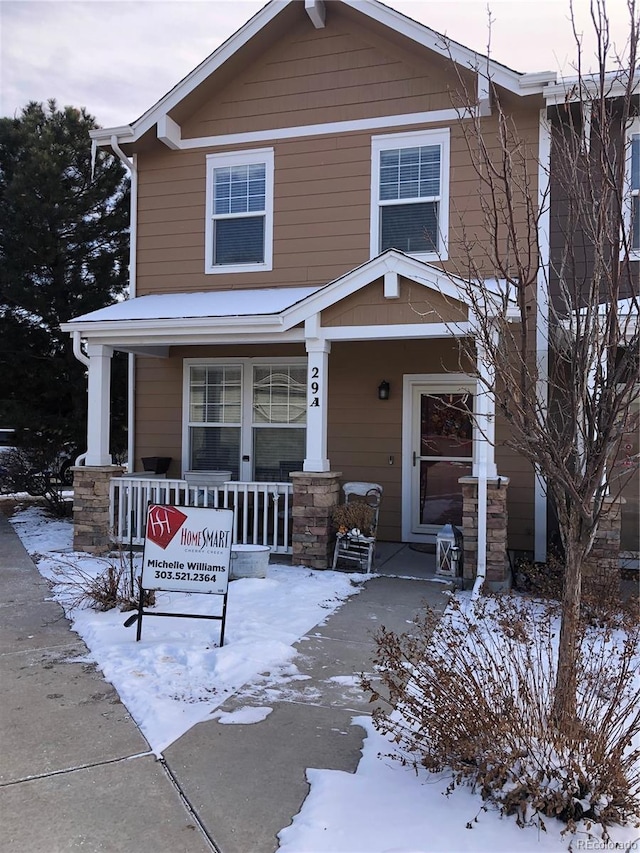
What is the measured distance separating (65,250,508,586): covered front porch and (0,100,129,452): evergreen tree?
2.71m

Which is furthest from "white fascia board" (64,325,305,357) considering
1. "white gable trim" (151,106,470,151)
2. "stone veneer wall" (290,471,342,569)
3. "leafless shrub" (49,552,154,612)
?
"white gable trim" (151,106,470,151)

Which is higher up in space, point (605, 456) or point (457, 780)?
point (605, 456)

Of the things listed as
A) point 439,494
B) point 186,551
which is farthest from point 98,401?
point 439,494

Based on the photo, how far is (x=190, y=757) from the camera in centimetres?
332

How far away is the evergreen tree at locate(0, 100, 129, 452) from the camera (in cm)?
1156

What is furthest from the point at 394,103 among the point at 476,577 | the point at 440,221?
the point at 476,577

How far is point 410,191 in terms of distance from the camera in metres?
8.47

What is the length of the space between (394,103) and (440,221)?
1669mm

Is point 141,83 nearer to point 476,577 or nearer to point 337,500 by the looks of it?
point 337,500

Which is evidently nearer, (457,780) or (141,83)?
(457,780)

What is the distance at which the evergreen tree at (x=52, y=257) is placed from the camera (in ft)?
37.9

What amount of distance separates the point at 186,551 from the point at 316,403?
295 cm

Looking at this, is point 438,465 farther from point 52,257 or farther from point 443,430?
point 52,257

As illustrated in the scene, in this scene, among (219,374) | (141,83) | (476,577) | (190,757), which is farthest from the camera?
(141,83)
